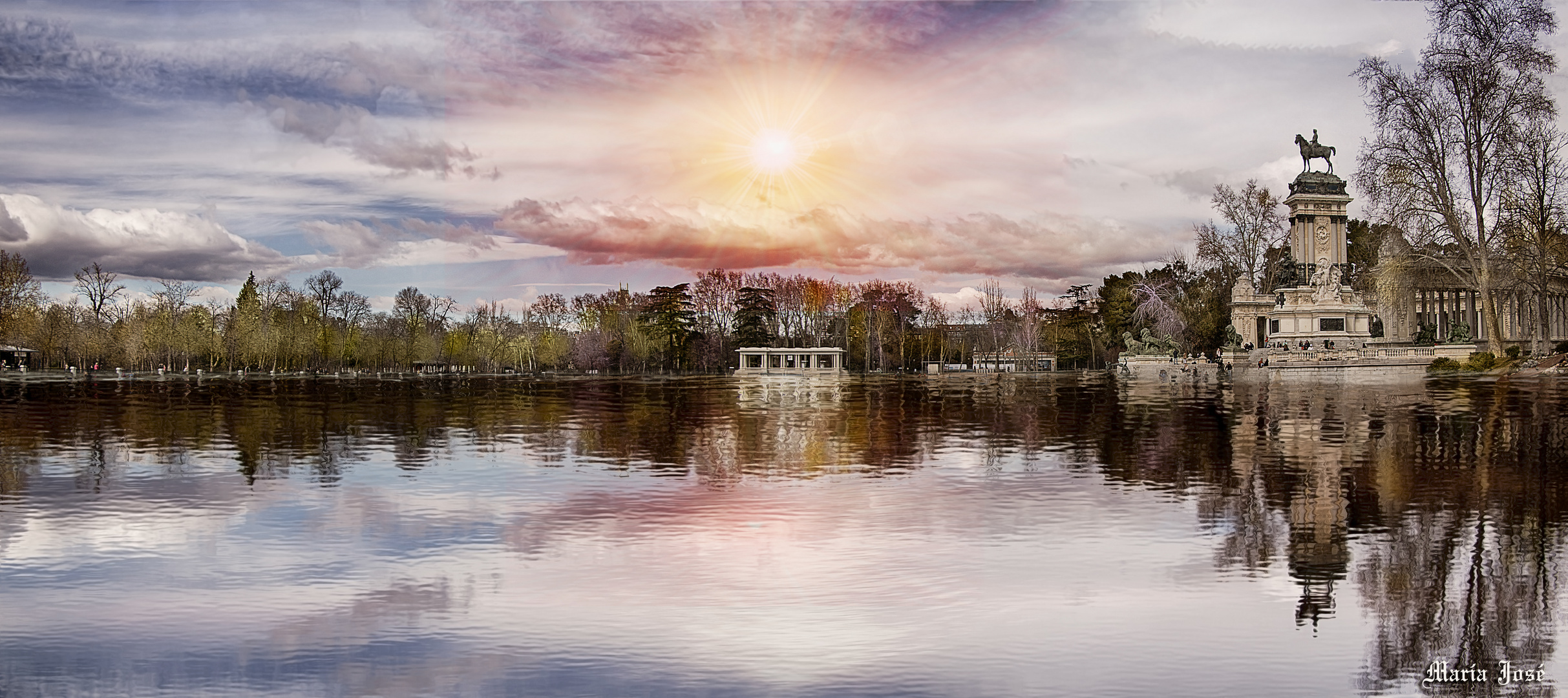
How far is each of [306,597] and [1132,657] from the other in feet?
18.9

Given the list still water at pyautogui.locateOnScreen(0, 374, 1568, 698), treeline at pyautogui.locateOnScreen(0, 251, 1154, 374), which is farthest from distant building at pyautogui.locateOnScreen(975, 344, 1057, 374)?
still water at pyautogui.locateOnScreen(0, 374, 1568, 698)

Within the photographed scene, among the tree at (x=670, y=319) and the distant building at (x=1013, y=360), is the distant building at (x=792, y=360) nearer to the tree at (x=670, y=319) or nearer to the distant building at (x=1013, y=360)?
the tree at (x=670, y=319)

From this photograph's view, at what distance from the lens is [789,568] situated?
864 cm

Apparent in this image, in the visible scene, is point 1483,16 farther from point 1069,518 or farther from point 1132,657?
point 1132,657

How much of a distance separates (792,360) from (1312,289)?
38.2 metres

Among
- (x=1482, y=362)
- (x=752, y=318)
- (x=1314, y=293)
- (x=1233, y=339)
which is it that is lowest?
(x=1482, y=362)

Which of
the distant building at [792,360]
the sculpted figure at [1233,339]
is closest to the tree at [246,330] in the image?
the distant building at [792,360]

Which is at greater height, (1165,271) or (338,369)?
(1165,271)

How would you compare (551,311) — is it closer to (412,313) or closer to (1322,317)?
(412,313)

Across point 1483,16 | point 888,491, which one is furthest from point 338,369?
point 888,491

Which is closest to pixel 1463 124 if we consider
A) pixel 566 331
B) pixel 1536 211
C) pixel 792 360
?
pixel 1536 211

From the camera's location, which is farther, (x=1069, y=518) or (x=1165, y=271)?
(x=1165, y=271)

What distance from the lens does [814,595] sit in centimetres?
774

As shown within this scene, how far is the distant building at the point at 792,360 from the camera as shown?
258 ft
